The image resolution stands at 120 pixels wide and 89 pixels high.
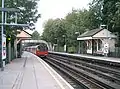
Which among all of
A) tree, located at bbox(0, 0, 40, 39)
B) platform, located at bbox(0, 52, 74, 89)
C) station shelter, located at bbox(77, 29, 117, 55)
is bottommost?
platform, located at bbox(0, 52, 74, 89)

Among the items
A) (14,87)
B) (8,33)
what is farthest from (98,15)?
(14,87)

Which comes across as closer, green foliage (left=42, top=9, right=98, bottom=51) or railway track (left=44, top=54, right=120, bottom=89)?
railway track (left=44, top=54, right=120, bottom=89)

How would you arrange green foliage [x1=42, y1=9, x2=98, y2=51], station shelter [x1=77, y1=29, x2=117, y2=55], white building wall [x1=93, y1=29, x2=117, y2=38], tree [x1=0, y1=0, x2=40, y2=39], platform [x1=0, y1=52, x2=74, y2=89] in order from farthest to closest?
green foliage [x1=42, y1=9, x2=98, y2=51]
white building wall [x1=93, y1=29, x2=117, y2=38]
station shelter [x1=77, y1=29, x2=117, y2=55]
tree [x1=0, y1=0, x2=40, y2=39]
platform [x1=0, y1=52, x2=74, y2=89]

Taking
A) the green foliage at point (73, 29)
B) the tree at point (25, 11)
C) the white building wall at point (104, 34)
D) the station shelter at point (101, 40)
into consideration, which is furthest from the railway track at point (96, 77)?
the green foliage at point (73, 29)

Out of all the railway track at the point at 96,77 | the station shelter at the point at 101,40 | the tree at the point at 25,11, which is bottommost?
the railway track at the point at 96,77

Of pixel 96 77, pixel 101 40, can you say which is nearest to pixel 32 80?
pixel 96 77

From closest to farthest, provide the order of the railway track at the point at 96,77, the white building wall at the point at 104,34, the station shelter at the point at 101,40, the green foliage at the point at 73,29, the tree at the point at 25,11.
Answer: the railway track at the point at 96,77 < the tree at the point at 25,11 < the station shelter at the point at 101,40 < the white building wall at the point at 104,34 < the green foliage at the point at 73,29

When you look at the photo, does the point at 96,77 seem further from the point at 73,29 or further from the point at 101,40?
the point at 73,29

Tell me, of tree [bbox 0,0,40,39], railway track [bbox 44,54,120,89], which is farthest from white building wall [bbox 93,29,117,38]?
railway track [bbox 44,54,120,89]

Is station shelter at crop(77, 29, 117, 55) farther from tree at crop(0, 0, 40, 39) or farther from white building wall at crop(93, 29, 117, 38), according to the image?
tree at crop(0, 0, 40, 39)

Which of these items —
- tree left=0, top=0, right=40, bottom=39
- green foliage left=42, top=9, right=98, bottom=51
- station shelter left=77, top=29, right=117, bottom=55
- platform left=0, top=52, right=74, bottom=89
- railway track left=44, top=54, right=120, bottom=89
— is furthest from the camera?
green foliage left=42, top=9, right=98, bottom=51

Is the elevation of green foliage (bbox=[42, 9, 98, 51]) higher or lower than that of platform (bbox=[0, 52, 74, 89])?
higher

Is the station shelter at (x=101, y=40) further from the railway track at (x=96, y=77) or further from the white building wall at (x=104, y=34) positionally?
the railway track at (x=96, y=77)

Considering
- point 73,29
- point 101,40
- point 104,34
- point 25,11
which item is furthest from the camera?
point 73,29
